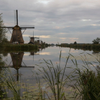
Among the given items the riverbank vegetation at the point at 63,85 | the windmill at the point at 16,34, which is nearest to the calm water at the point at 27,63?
the riverbank vegetation at the point at 63,85

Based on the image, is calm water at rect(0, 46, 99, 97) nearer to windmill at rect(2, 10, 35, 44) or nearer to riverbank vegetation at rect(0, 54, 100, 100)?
riverbank vegetation at rect(0, 54, 100, 100)

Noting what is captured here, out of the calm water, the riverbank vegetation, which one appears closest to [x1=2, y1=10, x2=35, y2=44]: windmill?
the calm water

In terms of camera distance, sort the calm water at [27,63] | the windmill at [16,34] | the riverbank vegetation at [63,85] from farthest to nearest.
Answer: the windmill at [16,34] → the calm water at [27,63] → the riverbank vegetation at [63,85]

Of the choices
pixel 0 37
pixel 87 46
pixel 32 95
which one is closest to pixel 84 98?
pixel 32 95

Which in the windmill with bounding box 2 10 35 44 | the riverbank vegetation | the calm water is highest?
the windmill with bounding box 2 10 35 44

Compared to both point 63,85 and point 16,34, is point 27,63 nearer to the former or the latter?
point 63,85

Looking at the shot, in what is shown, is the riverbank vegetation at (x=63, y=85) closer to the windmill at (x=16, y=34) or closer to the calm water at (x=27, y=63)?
the calm water at (x=27, y=63)

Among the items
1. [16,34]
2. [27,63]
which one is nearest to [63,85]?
[27,63]

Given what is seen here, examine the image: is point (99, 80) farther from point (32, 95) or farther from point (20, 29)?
point (20, 29)

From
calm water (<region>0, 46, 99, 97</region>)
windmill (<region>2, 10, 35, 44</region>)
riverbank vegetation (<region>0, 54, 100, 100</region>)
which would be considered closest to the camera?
riverbank vegetation (<region>0, 54, 100, 100</region>)

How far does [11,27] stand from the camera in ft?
93.5

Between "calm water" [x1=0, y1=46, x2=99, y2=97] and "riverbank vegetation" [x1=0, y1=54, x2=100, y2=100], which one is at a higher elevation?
"riverbank vegetation" [x1=0, y1=54, x2=100, y2=100]

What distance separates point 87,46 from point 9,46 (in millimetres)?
28499

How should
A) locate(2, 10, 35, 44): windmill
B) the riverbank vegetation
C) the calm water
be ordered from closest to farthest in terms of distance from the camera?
1. the riverbank vegetation
2. the calm water
3. locate(2, 10, 35, 44): windmill
